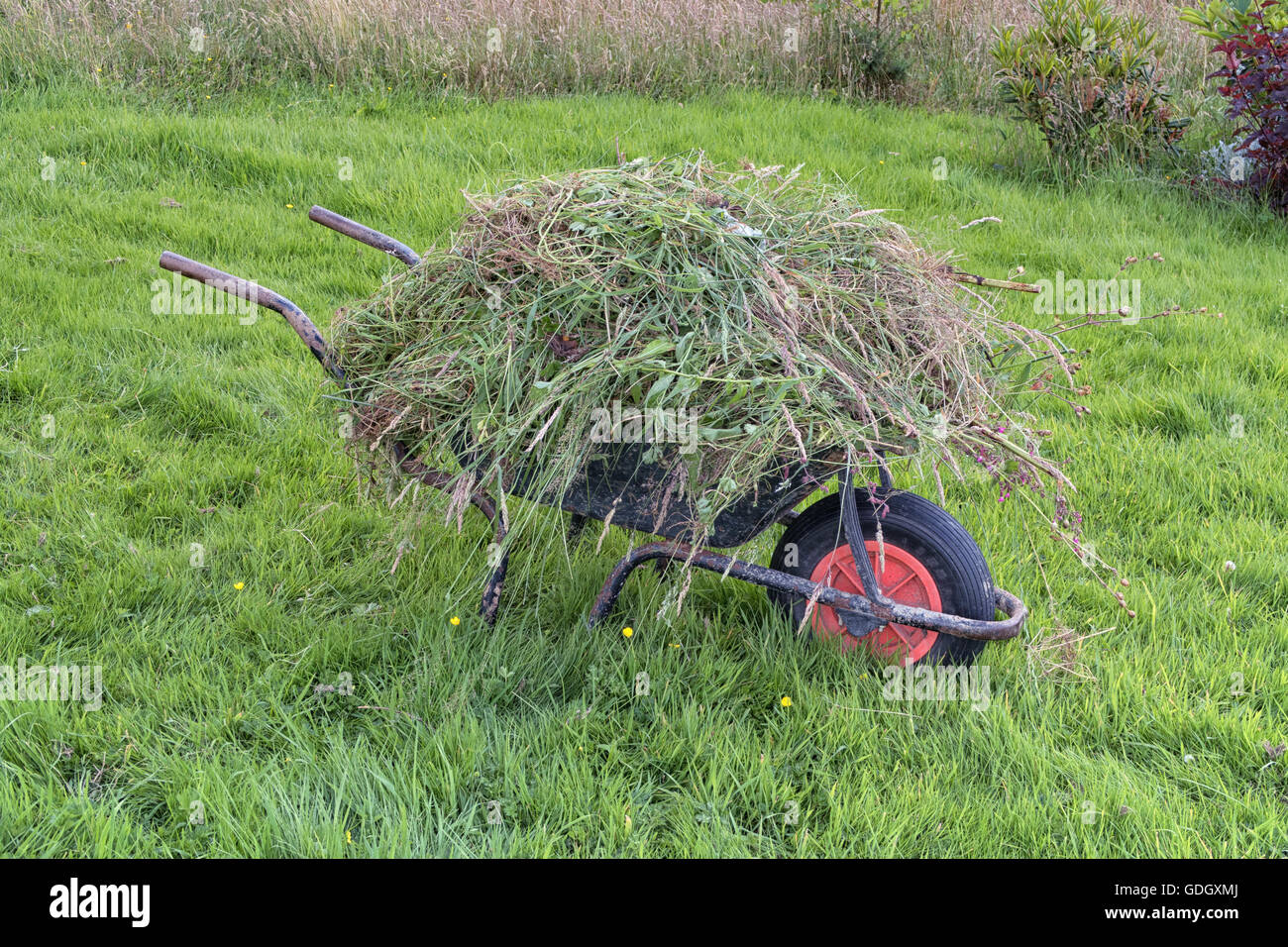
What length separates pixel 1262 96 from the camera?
589cm

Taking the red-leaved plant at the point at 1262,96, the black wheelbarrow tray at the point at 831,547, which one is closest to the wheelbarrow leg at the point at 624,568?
the black wheelbarrow tray at the point at 831,547

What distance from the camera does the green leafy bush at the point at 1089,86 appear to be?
20.8 ft

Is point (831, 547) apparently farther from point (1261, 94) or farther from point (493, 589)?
point (1261, 94)

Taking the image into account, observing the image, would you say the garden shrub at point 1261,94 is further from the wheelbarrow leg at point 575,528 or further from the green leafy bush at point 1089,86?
the wheelbarrow leg at point 575,528

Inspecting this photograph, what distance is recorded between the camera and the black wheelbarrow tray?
2.36 metres

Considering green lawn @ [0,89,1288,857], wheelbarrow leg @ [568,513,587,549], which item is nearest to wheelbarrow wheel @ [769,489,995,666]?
green lawn @ [0,89,1288,857]

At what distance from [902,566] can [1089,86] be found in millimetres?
5126

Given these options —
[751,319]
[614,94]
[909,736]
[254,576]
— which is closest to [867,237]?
[751,319]

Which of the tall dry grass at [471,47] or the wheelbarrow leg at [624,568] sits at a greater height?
the tall dry grass at [471,47]

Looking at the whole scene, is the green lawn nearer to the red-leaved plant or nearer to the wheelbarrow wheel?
the wheelbarrow wheel

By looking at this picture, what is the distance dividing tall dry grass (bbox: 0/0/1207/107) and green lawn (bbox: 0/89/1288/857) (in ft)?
8.56

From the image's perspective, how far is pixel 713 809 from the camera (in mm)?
2229
